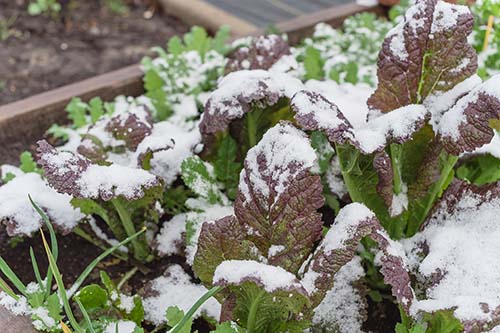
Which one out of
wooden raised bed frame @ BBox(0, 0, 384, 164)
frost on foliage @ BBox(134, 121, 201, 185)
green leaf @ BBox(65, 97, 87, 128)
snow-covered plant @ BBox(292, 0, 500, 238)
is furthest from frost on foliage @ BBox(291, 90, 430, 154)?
wooden raised bed frame @ BBox(0, 0, 384, 164)

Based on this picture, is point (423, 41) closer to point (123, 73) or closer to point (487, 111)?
point (487, 111)

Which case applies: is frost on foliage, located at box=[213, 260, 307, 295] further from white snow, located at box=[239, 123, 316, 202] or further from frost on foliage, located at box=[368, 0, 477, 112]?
frost on foliage, located at box=[368, 0, 477, 112]

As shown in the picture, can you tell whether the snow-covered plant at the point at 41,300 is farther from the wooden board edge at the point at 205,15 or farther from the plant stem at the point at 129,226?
the wooden board edge at the point at 205,15

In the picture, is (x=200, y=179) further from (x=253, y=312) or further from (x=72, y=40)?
(x=72, y=40)

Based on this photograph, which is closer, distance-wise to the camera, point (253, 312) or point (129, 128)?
point (253, 312)

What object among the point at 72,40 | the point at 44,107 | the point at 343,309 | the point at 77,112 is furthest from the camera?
the point at 72,40

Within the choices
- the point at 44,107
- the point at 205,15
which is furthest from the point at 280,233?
the point at 205,15

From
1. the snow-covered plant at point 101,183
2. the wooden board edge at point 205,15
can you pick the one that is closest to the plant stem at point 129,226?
the snow-covered plant at point 101,183
